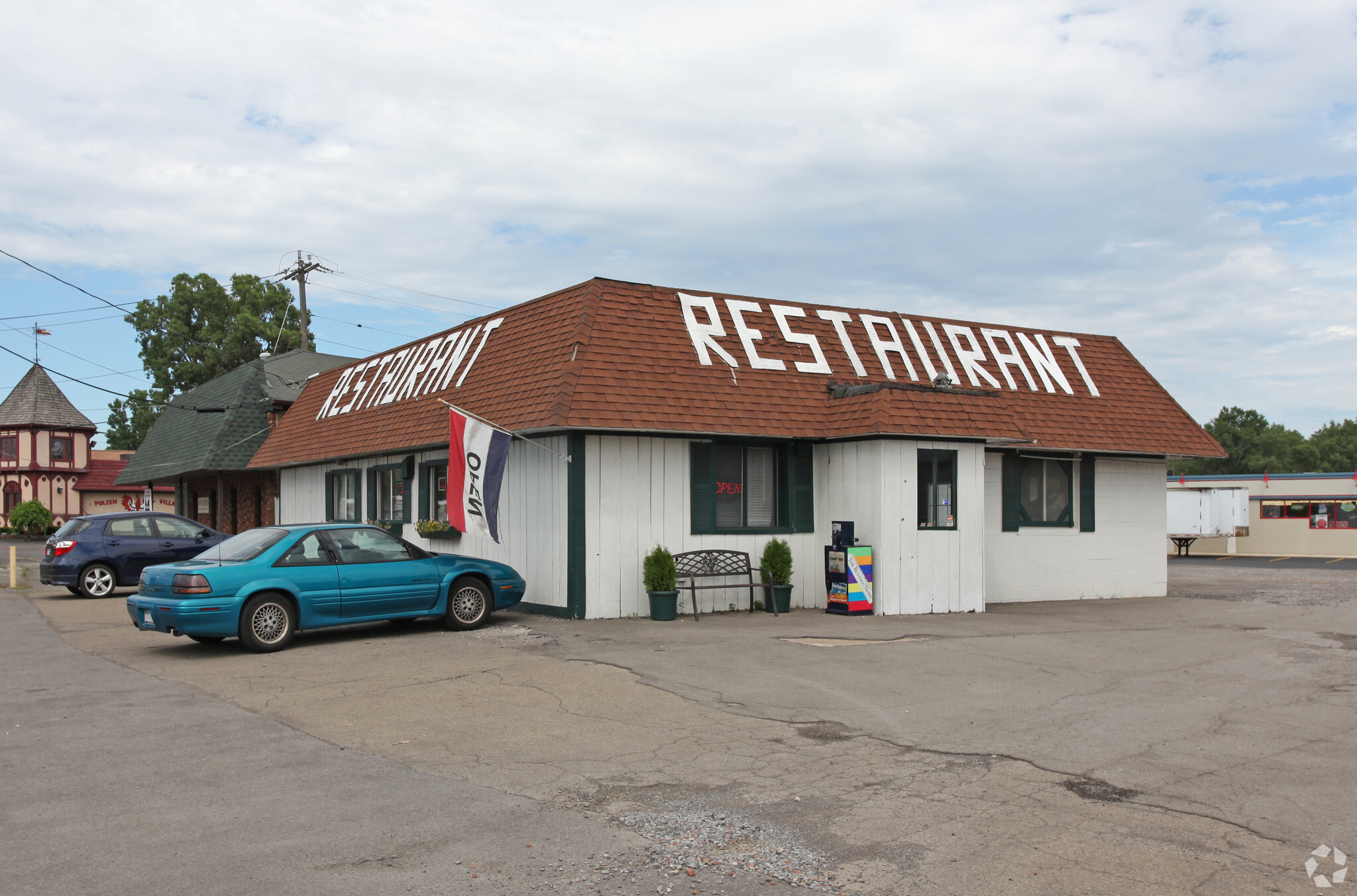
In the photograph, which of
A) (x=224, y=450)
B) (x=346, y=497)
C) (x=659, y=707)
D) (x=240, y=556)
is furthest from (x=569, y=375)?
(x=224, y=450)

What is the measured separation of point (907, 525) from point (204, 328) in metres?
57.0

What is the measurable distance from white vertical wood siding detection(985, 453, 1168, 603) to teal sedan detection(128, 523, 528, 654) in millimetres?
9281

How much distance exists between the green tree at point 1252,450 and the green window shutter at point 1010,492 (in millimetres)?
74307

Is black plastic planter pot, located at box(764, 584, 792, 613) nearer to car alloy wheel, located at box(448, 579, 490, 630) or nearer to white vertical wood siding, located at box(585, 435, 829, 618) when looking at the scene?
white vertical wood siding, located at box(585, 435, 829, 618)

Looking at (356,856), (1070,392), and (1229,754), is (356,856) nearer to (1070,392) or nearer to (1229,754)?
(1229,754)

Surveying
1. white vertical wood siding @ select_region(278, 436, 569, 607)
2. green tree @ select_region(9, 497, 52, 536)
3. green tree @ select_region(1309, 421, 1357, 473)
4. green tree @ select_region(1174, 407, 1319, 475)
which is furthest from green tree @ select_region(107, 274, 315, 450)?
green tree @ select_region(1309, 421, 1357, 473)

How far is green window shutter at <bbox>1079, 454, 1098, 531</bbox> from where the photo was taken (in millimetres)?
19316

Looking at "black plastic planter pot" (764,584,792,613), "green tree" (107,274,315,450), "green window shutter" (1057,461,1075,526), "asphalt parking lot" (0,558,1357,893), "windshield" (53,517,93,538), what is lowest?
"asphalt parking lot" (0,558,1357,893)

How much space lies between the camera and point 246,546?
40.2ft

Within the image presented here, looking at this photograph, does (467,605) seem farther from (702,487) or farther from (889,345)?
(889,345)

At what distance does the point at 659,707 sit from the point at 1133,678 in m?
4.87

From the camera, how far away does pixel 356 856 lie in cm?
518

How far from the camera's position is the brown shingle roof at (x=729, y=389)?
1491cm

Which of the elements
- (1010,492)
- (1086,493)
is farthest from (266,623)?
(1086,493)
